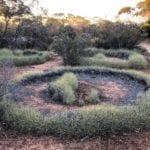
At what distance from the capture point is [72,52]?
41.9 ft

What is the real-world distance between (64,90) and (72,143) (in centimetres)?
225

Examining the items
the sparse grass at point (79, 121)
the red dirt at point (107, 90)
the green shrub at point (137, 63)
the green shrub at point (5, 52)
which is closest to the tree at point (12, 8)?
the green shrub at point (5, 52)

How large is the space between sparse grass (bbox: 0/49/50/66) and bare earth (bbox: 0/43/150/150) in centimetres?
632

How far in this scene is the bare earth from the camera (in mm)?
6215

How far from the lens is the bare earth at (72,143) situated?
6215mm

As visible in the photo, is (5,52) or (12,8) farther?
(12,8)

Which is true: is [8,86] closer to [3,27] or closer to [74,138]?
[74,138]

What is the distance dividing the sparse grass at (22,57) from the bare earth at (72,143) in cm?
632

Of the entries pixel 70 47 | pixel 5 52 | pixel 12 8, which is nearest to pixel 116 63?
pixel 70 47

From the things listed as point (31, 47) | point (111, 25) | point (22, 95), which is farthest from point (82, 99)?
point (111, 25)

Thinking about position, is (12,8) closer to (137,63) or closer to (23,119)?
(137,63)

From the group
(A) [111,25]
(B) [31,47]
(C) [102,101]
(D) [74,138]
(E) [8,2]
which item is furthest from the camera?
(A) [111,25]

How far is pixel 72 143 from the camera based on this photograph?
20.7ft

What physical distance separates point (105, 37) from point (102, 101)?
890cm
